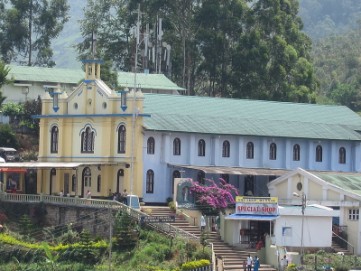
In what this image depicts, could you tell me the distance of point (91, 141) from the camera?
7662 cm

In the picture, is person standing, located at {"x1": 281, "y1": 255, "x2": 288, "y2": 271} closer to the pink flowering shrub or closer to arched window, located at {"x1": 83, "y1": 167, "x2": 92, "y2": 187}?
the pink flowering shrub

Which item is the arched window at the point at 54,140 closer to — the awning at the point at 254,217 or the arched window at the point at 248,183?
the arched window at the point at 248,183

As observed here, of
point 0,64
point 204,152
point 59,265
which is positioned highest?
point 0,64

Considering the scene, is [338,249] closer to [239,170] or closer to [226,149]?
[239,170]

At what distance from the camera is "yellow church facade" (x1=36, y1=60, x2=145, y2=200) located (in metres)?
73.6

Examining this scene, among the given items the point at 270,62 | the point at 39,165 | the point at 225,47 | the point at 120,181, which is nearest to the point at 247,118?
the point at 120,181

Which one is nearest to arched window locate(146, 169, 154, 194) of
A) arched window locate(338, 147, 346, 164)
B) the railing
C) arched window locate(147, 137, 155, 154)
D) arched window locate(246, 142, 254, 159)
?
arched window locate(147, 137, 155, 154)

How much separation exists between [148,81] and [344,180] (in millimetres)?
26070

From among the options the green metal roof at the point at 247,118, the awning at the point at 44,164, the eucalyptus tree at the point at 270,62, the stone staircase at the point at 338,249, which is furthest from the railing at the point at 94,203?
the eucalyptus tree at the point at 270,62

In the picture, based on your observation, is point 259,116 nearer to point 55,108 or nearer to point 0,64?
point 55,108

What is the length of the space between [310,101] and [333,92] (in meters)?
38.7

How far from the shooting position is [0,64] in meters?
87.1

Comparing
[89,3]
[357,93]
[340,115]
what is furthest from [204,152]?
[357,93]

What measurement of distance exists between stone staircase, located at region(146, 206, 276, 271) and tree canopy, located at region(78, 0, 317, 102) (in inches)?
1129
